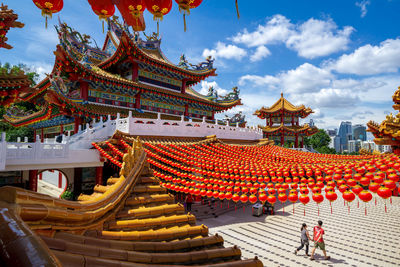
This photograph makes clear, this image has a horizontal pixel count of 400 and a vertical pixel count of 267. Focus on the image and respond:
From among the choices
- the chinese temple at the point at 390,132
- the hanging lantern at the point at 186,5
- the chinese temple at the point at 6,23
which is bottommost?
A: the chinese temple at the point at 390,132

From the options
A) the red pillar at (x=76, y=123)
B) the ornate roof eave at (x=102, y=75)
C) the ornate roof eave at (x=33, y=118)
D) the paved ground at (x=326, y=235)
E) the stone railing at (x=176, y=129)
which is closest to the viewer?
the paved ground at (x=326, y=235)

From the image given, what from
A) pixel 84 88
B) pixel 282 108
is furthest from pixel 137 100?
pixel 282 108

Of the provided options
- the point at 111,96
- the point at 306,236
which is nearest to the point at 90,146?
the point at 111,96

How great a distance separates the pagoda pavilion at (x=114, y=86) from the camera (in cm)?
1216

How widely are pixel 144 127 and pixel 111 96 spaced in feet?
17.7

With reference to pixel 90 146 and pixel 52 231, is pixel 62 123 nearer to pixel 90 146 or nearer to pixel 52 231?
pixel 90 146

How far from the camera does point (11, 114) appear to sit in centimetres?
1973

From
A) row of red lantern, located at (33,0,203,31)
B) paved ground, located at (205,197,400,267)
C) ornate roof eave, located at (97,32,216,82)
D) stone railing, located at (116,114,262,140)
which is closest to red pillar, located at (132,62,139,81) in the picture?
ornate roof eave, located at (97,32,216,82)

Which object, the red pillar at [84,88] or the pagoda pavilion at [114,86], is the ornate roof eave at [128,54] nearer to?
the pagoda pavilion at [114,86]

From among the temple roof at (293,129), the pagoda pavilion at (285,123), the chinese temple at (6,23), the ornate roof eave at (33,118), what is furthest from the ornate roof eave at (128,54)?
the pagoda pavilion at (285,123)

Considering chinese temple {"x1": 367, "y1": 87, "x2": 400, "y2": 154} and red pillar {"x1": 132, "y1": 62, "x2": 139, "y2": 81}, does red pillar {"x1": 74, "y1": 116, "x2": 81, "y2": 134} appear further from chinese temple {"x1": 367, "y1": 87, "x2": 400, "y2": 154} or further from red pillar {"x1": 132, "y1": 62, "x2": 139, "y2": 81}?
chinese temple {"x1": 367, "y1": 87, "x2": 400, "y2": 154}

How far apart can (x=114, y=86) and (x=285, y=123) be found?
22.2 m

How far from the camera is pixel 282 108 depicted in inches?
1094

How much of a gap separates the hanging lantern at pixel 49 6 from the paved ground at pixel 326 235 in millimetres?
8942
